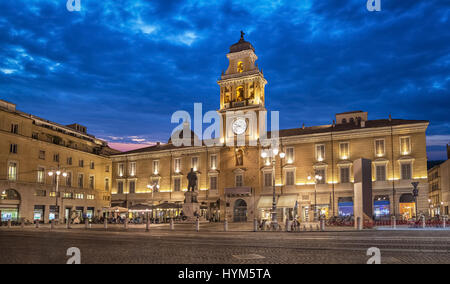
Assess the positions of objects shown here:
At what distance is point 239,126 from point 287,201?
1360cm

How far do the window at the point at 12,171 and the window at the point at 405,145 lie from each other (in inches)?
1887

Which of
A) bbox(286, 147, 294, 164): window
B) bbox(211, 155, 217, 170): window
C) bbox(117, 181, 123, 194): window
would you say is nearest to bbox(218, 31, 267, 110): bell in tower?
bbox(211, 155, 217, 170): window

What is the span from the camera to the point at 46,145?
194 feet

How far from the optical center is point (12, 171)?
5288 cm

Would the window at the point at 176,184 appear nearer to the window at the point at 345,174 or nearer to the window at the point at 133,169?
the window at the point at 133,169

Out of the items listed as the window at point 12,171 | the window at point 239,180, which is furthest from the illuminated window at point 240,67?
the window at point 12,171

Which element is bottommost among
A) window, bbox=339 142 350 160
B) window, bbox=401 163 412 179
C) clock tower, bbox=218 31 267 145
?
window, bbox=401 163 412 179

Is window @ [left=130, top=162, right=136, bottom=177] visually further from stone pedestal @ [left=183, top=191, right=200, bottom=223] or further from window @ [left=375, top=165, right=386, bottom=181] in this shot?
window @ [left=375, top=165, right=386, bottom=181]

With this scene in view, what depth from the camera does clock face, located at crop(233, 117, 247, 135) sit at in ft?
197

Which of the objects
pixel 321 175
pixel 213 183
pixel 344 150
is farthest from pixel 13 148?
pixel 344 150

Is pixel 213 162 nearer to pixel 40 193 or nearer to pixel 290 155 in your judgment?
pixel 290 155

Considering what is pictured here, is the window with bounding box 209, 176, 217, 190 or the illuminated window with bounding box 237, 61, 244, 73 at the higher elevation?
the illuminated window with bounding box 237, 61, 244, 73

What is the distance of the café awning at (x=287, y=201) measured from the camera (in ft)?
172
